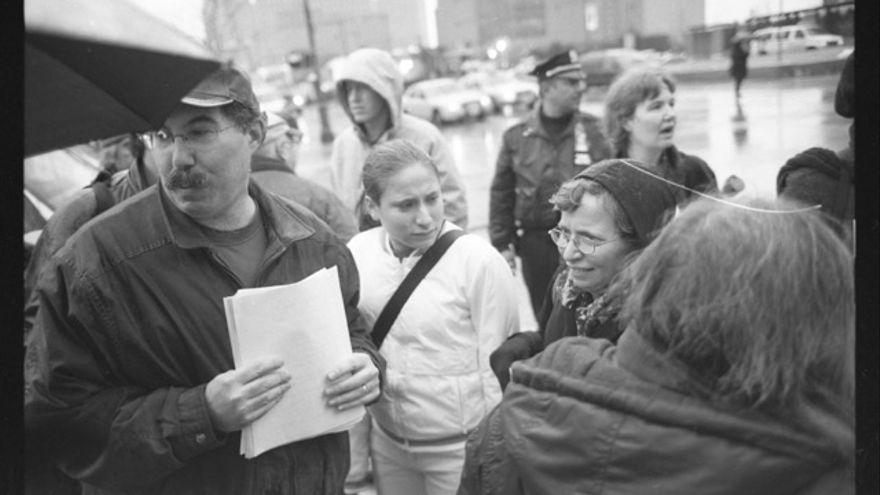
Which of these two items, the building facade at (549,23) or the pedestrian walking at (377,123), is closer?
the pedestrian walking at (377,123)

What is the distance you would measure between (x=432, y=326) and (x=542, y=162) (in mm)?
1647

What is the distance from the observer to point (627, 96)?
3.05 meters

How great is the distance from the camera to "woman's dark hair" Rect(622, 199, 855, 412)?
1.12m

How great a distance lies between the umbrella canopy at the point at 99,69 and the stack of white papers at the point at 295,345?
0.50 meters

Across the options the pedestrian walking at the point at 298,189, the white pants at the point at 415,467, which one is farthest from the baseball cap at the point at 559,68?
the white pants at the point at 415,467

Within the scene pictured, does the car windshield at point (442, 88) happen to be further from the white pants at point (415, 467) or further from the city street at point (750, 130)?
the white pants at point (415, 467)

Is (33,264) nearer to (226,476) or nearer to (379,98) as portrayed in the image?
(226,476)

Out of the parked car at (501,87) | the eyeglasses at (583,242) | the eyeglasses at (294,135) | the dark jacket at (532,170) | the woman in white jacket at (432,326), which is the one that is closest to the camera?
the eyeglasses at (583,242)

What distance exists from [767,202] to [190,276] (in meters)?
1.27

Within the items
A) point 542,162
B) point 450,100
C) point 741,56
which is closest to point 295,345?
point 542,162

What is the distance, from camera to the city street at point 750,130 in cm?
214

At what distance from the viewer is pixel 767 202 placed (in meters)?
1.30

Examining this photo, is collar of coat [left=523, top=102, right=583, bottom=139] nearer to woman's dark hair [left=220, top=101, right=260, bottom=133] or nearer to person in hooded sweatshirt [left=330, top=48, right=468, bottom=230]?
person in hooded sweatshirt [left=330, top=48, right=468, bottom=230]

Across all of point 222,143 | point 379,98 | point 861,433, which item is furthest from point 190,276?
point 379,98
